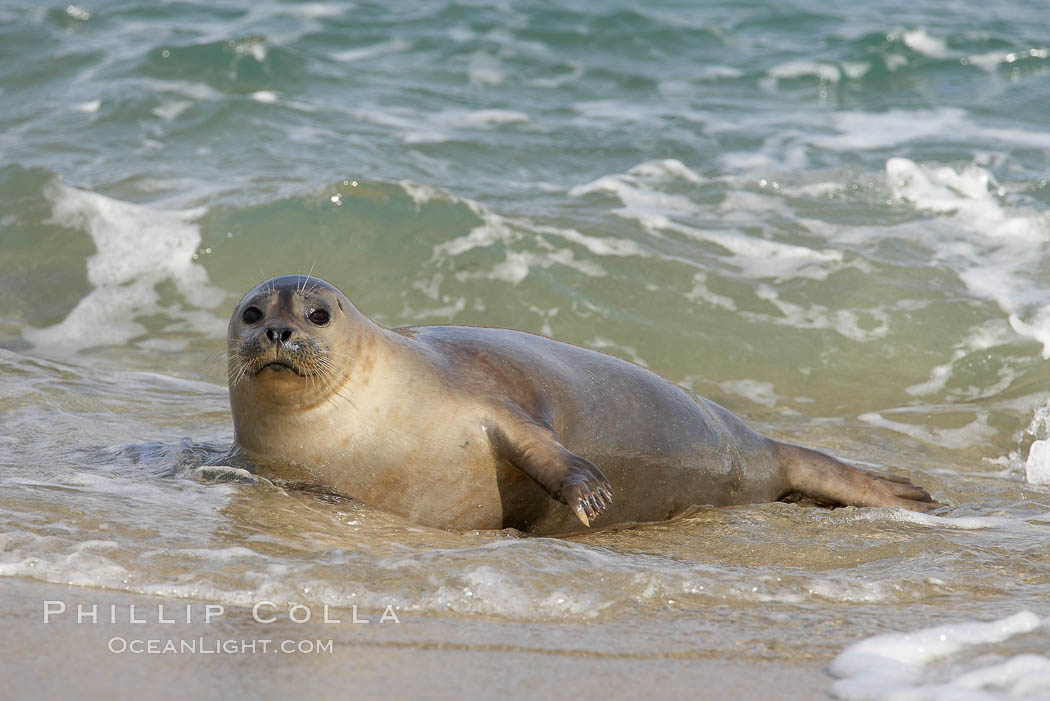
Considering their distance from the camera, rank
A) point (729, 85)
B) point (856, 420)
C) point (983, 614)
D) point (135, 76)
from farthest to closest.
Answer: point (729, 85) → point (135, 76) → point (856, 420) → point (983, 614)

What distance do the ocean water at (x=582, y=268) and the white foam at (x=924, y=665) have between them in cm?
1

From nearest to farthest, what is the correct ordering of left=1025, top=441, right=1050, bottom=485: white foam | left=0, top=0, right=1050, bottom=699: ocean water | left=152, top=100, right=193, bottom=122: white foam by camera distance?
left=0, top=0, right=1050, bottom=699: ocean water → left=1025, top=441, right=1050, bottom=485: white foam → left=152, top=100, right=193, bottom=122: white foam

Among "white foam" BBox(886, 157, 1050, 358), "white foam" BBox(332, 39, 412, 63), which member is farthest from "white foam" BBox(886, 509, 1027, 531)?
"white foam" BBox(332, 39, 412, 63)

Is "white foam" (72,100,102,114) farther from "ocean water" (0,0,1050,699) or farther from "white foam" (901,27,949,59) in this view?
"white foam" (901,27,949,59)

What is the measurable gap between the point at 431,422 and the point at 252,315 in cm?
66

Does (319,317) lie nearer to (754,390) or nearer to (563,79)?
(754,390)

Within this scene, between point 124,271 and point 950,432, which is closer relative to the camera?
point 950,432

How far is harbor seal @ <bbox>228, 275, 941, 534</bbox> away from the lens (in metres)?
4.12

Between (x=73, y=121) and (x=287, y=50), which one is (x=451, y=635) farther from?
(x=287, y=50)

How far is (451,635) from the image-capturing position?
3148mm

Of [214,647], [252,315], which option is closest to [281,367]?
[252,315]

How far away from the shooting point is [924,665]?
304 cm

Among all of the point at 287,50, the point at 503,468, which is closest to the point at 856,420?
the point at 503,468

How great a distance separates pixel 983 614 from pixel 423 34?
13439 mm
